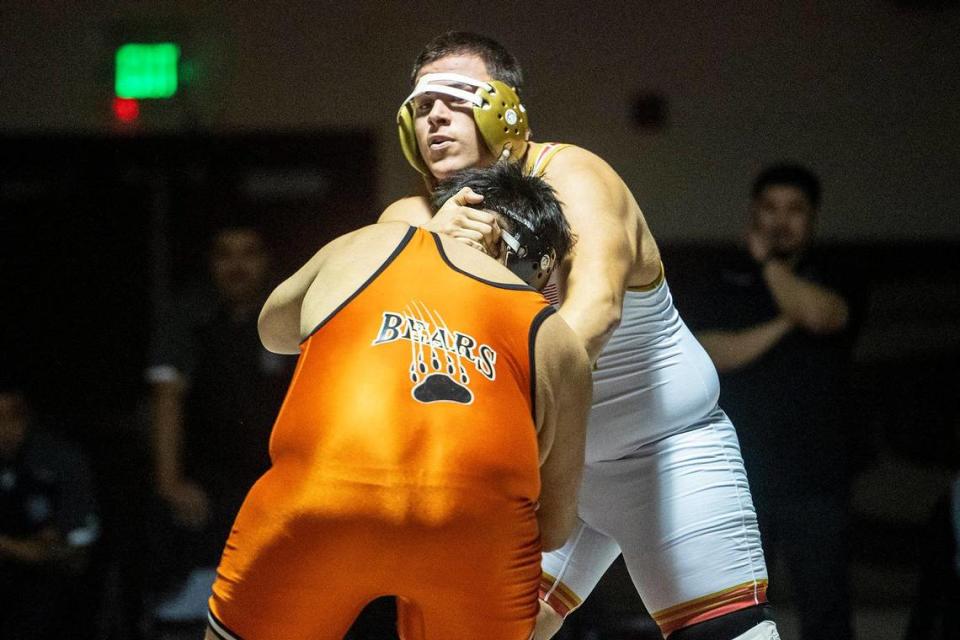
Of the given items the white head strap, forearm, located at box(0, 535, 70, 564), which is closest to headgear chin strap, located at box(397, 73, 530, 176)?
the white head strap

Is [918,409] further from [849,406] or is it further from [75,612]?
[75,612]

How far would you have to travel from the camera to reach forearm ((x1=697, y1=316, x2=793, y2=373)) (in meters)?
3.72

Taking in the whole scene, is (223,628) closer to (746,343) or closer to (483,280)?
(483,280)

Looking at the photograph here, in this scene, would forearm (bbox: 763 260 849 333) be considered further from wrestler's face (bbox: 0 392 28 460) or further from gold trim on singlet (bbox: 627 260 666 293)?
wrestler's face (bbox: 0 392 28 460)

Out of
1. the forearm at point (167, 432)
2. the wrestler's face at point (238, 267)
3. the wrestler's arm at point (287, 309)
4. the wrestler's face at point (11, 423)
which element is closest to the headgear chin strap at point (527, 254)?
the wrestler's arm at point (287, 309)

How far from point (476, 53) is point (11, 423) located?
2.39 meters

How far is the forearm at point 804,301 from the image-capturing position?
147 inches

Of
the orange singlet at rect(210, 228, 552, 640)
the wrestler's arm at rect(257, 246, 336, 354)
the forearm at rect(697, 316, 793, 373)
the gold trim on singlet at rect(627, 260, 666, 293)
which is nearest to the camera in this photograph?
the orange singlet at rect(210, 228, 552, 640)

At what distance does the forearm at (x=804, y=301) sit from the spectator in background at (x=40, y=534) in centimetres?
216

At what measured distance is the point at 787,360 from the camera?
3.72m

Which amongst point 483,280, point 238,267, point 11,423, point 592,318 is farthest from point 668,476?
point 11,423

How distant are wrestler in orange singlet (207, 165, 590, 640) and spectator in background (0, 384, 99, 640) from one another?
2.41 m

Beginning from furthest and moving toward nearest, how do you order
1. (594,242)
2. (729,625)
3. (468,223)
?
(729,625) → (594,242) → (468,223)

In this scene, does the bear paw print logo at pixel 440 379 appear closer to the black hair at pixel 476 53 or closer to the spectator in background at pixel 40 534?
the black hair at pixel 476 53
